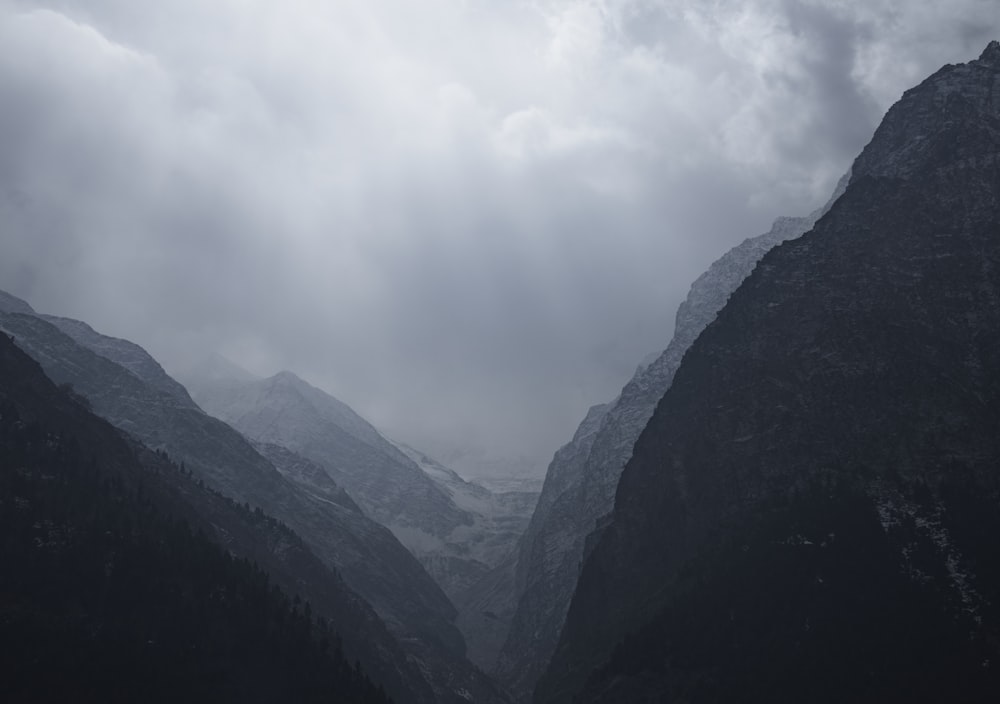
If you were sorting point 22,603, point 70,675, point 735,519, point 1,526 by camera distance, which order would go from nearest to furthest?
point 70,675
point 22,603
point 1,526
point 735,519

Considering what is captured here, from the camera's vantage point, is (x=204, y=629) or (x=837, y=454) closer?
(x=204, y=629)

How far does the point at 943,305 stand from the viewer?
184 metres

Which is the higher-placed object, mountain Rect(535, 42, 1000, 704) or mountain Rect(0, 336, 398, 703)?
mountain Rect(535, 42, 1000, 704)

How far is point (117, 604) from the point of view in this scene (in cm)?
15112

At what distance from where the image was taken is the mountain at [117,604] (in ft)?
435

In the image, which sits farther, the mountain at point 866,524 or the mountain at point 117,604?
the mountain at point 866,524

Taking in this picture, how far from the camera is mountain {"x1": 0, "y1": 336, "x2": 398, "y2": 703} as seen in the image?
435ft

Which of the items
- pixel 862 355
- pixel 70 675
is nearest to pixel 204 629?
pixel 70 675

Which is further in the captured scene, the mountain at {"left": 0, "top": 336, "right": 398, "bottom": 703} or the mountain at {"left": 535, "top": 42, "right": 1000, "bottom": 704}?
the mountain at {"left": 535, "top": 42, "right": 1000, "bottom": 704}

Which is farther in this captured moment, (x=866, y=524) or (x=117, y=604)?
(x=866, y=524)

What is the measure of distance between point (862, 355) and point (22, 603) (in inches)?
6588

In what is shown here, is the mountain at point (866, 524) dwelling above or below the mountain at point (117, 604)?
above

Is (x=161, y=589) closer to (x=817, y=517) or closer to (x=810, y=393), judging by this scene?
(x=817, y=517)

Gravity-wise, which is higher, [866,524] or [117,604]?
[866,524]
